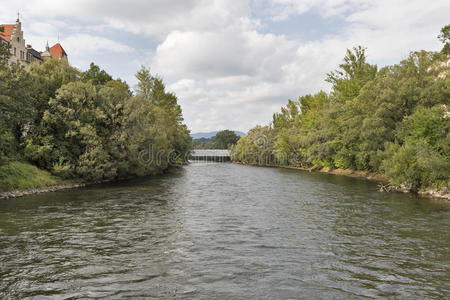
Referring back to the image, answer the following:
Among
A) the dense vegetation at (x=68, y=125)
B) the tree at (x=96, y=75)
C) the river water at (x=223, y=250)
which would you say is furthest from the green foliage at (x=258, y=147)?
the river water at (x=223, y=250)

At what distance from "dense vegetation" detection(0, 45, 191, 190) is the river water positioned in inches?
411

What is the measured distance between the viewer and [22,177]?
34.4 m

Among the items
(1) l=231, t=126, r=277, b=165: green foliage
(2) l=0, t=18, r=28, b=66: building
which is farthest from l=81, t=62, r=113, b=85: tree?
(1) l=231, t=126, r=277, b=165: green foliage

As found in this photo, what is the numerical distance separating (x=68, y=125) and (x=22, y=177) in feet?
29.5

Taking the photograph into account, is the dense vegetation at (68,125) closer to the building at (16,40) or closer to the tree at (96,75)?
the tree at (96,75)

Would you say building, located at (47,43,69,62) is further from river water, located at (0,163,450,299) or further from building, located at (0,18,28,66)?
river water, located at (0,163,450,299)

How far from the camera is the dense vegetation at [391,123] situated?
114 ft

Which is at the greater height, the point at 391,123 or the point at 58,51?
the point at 58,51

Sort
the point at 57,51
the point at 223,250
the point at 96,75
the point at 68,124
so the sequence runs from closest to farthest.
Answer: the point at 223,250 → the point at 68,124 → the point at 96,75 → the point at 57,51

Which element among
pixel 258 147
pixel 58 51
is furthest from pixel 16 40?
pixel 258 147

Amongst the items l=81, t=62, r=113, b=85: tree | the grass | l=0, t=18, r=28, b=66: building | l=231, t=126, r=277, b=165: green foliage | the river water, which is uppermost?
l=0, t=18, r=28, b=66: building

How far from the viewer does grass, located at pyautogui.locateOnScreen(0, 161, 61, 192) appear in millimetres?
32188

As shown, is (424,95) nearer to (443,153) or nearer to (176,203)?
(443,153)

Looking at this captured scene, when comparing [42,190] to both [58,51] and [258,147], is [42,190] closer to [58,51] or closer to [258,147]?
[58,51]
